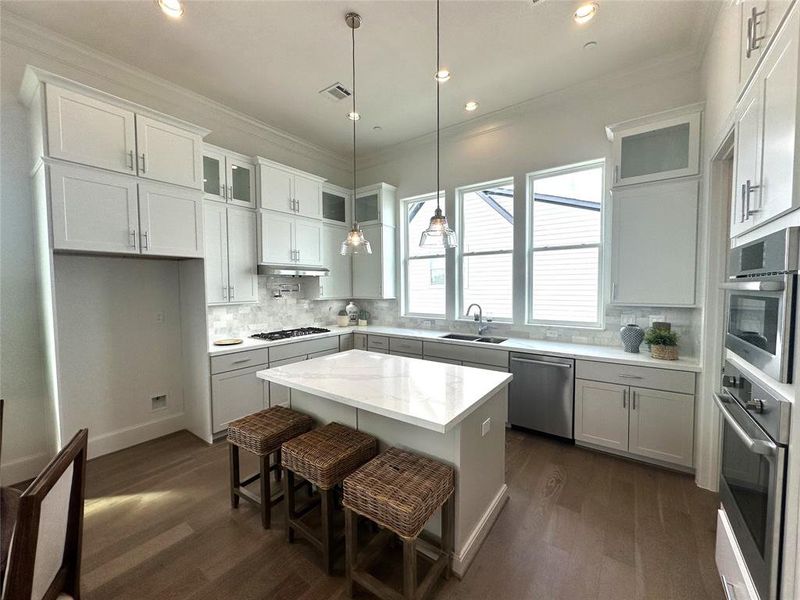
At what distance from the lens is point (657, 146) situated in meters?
2.68

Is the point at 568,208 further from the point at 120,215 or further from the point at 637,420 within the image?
the point at 120,215

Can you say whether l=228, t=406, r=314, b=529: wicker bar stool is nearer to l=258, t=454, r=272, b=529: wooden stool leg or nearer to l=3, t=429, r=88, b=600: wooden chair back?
l=258, t=454, r=272, b=529: wooden stool leg

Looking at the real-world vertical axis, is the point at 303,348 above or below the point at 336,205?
below

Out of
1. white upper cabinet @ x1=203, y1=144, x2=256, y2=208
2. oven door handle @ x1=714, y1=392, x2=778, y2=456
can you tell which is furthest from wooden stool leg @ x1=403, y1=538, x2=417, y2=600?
white upper cabinet @ x1=203, y1=144, x2=256, y2=208

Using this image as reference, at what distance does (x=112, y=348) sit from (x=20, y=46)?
2.38 meters

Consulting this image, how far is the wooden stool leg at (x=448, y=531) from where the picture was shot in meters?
1.62

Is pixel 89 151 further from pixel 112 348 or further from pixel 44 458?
pixel 44 458

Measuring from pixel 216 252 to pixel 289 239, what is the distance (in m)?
0.84

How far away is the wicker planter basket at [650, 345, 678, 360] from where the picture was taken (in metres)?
2.61

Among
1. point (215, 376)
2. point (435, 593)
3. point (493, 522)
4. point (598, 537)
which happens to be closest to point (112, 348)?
point (215, 376)

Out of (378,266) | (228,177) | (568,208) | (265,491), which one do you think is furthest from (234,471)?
(568,208)

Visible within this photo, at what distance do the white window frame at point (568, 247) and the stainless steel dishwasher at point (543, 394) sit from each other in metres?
0.66

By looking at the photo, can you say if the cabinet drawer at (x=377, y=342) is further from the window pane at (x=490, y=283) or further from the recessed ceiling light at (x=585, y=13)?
the recessed ceiling light at (x=585, y=13)

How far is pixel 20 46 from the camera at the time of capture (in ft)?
7.96
